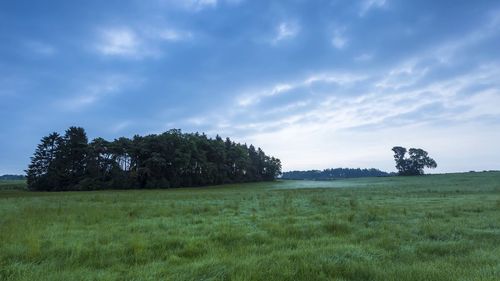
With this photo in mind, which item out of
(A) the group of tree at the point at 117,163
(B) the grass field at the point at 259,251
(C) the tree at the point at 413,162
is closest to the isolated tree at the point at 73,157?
(A) the group of tree at the point at 117,163

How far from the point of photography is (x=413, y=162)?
476ft

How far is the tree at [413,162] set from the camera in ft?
470

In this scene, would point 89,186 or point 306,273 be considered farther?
point 89,186

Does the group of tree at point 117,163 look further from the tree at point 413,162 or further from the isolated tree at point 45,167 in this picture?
the tree at point 413,162

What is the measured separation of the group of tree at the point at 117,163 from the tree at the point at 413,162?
283 ft

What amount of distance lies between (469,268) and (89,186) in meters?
85.8

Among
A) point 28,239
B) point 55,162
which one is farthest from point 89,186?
point 28,239

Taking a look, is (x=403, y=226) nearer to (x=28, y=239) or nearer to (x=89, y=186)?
(x=28, y=239)

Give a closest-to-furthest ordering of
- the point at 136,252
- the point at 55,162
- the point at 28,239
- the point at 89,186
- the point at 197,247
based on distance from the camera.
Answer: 1. the point at 136,252
2. the point at 197,247
3. the point at 28,239
4. the point at 89,186
5. the point at 55,162

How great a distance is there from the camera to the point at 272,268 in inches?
283

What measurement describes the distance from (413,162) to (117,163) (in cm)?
11491

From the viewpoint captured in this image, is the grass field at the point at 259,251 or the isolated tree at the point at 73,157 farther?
the isolated tree at the point at 73,157

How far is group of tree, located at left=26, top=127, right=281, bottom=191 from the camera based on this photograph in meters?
85.9

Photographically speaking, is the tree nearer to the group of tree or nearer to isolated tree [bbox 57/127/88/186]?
the group of tree
